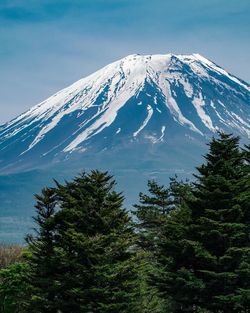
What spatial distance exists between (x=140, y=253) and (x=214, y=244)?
5.21 meters

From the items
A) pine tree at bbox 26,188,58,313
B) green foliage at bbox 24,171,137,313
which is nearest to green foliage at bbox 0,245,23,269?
pine tree at bbox 26,188,58,313

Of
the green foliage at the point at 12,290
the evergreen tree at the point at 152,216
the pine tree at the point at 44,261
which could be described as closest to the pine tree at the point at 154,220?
the evergreen tree at the point at 152,216

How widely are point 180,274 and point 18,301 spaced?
13126 mm

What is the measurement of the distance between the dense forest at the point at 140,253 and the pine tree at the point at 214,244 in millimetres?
52

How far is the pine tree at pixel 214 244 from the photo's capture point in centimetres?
3362

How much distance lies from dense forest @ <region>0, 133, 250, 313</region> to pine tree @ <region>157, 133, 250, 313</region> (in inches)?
2.0

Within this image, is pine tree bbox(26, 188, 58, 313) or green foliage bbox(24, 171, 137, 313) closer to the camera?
green foliage bbox(24, 171, 137, 313)

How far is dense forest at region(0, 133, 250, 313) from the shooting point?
112 feet

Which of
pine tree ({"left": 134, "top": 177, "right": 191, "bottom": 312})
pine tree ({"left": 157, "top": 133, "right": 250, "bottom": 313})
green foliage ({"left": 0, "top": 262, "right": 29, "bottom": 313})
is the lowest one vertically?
pine tree ({"left": 157, "top": 133, "right": 250, "bottom": 313})

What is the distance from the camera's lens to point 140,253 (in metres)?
38.4

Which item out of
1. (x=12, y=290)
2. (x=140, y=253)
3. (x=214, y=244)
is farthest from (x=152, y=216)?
(x=214, y=244)

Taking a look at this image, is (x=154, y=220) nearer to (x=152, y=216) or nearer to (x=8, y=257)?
(x=152, y=216)

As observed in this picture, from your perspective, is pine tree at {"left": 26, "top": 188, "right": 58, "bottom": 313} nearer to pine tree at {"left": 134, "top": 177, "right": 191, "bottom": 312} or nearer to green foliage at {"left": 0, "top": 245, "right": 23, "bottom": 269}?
pine tree at {"left": 134, "top": 177, "right": 191, "bottom": 312}

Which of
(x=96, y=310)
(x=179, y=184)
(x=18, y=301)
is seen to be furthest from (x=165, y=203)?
(x=96, y=310)
